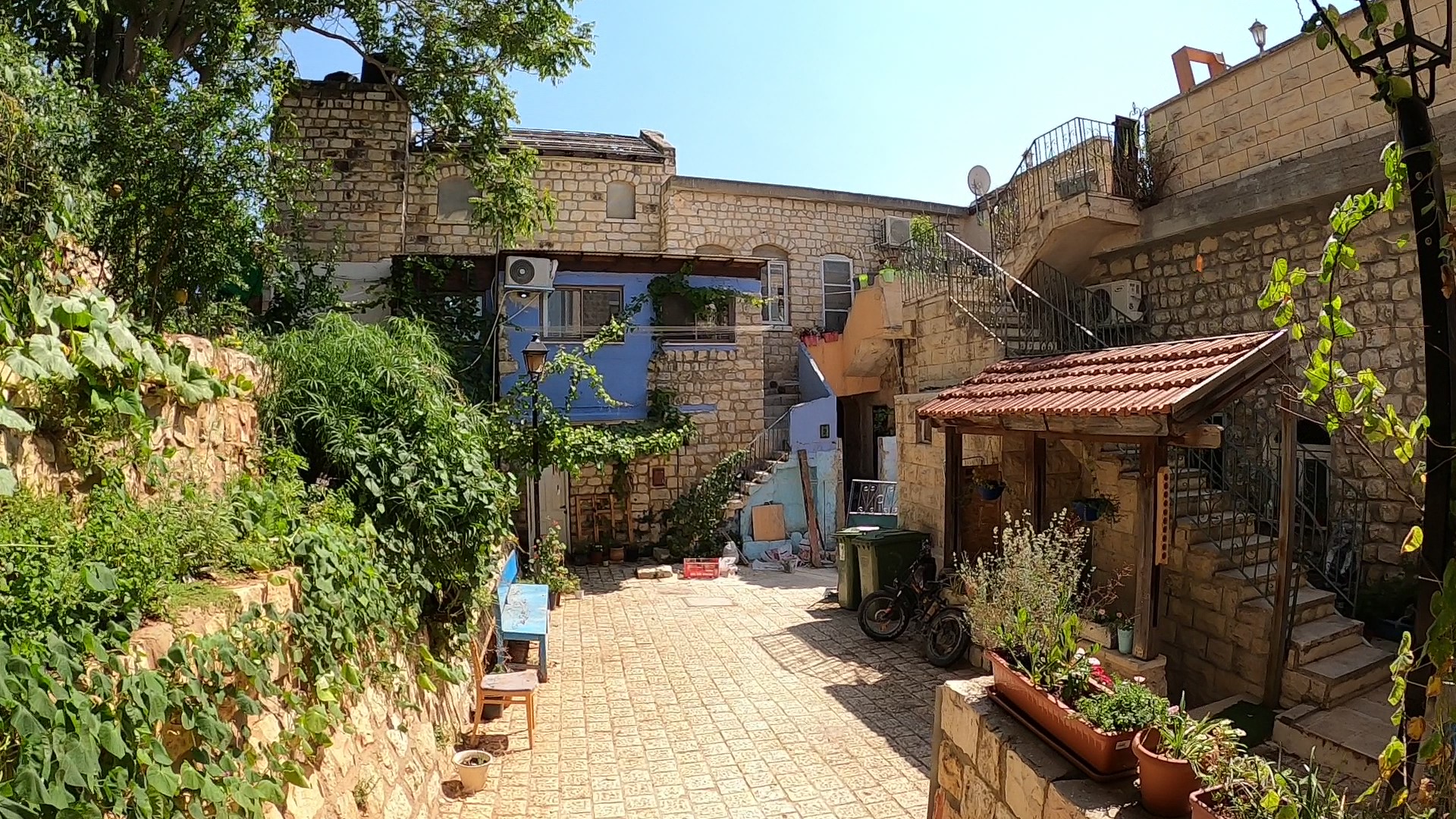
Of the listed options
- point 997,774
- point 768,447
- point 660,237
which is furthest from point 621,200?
point 997,774

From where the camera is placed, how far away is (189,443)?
13.8ft

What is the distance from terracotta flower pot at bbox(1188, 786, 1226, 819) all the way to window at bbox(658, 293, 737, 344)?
1232cm

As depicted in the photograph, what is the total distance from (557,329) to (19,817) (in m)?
12.4

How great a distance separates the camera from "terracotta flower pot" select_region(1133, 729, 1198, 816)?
2.83 meters

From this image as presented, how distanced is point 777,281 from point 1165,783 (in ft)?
52.4

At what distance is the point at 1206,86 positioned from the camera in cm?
875

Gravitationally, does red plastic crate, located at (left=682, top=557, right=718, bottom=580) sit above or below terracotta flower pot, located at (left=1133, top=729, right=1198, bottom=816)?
below

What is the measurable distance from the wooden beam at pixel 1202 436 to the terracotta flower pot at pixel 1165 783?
10.6 feet

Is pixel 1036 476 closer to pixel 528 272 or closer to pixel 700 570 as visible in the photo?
pixel 700 570

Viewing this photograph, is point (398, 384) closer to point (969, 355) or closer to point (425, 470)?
point (425, 470)

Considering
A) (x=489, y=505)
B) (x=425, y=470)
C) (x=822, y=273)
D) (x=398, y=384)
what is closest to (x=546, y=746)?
(x=489, y=505)

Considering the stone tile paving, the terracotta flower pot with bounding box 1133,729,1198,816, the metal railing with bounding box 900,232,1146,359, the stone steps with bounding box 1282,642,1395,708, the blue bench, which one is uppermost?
the metal railing with bounding box 900,232,1146,359

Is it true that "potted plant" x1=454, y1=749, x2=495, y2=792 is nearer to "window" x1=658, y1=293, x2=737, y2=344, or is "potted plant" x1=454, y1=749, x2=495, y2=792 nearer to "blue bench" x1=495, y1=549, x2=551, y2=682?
"blue bench" x1=495, y1=549, x2=551, y2=682

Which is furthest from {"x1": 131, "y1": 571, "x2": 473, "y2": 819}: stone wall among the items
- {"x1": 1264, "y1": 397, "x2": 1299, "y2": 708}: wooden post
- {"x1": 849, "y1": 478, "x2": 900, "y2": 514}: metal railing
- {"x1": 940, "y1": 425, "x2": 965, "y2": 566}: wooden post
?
{"x1": 849, "y1": 478, "x2": 900, "y2": 514}: metal railing
